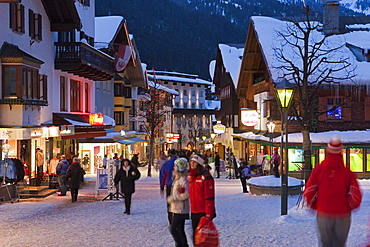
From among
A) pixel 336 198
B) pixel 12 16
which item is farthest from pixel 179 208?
pixel 12 16

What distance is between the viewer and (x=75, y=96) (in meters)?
33.5

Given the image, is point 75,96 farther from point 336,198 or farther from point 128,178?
point 336,198

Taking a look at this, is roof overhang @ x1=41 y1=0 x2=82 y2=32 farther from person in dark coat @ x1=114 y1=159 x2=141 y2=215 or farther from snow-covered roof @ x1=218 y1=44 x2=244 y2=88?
snow-covered roof @ x1=218 y1=44 x2=244 y2=88

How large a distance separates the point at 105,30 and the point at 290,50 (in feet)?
43.5

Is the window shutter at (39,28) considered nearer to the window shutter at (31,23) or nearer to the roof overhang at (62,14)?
the window shutter at (31,23)

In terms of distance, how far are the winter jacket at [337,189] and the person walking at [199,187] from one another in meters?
1.88

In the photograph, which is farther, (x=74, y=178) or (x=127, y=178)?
(x=74, y=178)

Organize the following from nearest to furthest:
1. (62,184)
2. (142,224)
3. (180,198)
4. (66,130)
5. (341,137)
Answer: (180,198) < (142,224) < (62,184) < (66,130) < (341,137)

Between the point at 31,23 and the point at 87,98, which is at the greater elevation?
the point at 31,23

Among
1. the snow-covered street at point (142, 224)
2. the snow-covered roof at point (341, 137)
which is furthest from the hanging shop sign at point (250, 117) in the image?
the snow-covered street at point (142, 224)

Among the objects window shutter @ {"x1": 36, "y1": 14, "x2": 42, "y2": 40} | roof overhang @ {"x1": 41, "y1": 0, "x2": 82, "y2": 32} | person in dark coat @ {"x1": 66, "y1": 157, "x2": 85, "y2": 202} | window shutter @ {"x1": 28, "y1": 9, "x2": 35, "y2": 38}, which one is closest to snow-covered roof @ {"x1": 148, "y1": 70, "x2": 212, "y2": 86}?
roof overhang @ {"x1": 41, "y1": 0, "x2": 82, "y2": 32}

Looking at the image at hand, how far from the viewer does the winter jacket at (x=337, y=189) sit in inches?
291

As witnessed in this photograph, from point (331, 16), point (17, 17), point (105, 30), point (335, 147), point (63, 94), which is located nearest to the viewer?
point (335, 147)

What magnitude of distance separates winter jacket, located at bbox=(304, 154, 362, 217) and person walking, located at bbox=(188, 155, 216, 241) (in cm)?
188
